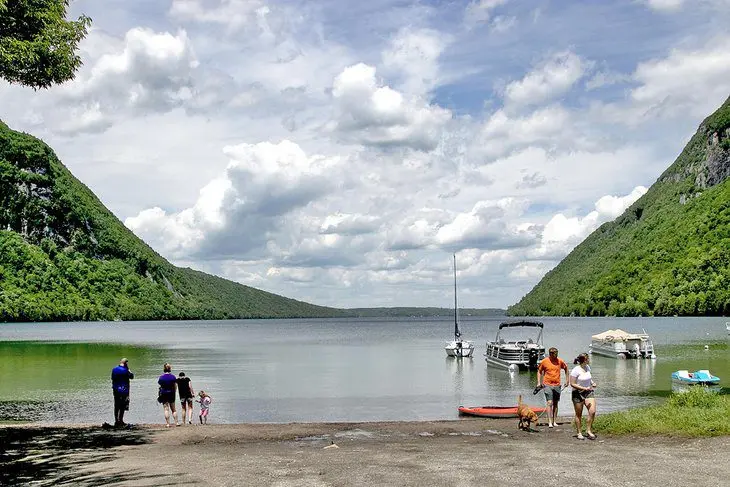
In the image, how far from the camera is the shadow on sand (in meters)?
15.2

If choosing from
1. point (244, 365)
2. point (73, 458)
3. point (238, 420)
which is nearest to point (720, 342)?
point (244, 365)

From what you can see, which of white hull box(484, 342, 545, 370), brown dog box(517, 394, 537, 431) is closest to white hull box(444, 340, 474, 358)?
white hull box(484, 342, 545, 370)

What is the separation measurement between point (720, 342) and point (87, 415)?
100746 millimetres

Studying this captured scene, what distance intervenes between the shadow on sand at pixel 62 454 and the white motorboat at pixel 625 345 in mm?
67822

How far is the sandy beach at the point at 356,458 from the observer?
1485 centimetres

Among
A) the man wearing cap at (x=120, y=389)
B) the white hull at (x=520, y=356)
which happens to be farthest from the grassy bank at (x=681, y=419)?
the white hull at (x=520, y=356)

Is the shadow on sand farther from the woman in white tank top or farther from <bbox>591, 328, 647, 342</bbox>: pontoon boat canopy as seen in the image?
<bbox>591, 328, 647, 342</bbox>: pontoon boat canopy

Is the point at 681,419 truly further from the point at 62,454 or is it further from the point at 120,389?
the point at 120,389

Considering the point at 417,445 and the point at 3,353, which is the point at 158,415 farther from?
the point at 3,353

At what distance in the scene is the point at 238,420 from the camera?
36688 millimetres

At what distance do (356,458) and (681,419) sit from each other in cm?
1008

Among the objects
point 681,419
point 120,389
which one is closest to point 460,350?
point 120,389

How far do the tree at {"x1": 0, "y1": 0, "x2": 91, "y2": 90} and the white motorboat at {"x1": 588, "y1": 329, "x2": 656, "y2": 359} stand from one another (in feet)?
242

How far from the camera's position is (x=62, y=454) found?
1881 cm
